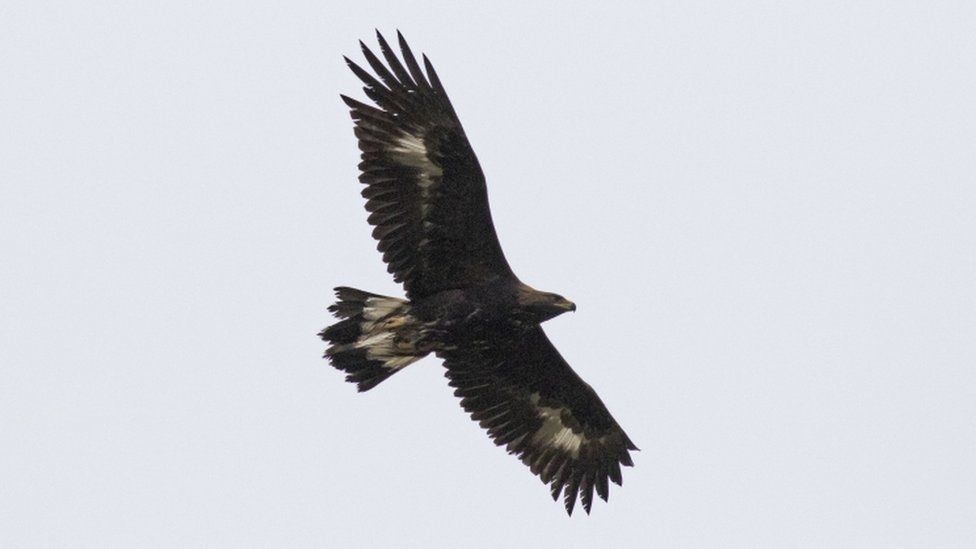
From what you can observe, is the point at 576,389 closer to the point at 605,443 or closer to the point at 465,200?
the point at 605,443

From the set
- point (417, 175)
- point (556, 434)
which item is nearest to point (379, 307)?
point (417, 175)

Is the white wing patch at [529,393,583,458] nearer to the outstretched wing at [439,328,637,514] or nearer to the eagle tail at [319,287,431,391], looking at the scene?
the outstretched wing at [439,328,637,514]

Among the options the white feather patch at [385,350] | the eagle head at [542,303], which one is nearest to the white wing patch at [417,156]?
the eagle head at [542,303]

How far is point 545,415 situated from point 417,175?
312 cm

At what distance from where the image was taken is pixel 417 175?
15273 mm

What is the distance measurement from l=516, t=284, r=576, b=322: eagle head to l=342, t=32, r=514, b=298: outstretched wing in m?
0.33

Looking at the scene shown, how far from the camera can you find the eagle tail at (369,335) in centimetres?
1552

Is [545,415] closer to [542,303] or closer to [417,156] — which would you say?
[542,303]

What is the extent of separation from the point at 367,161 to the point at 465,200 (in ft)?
3.04

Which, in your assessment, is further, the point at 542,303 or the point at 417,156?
the point at 542,303

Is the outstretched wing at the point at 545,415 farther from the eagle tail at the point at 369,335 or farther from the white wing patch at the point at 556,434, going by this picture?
the eagle tail at the point at 369,335

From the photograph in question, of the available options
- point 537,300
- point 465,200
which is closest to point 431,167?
point 465,200

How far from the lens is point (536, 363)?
16.7m

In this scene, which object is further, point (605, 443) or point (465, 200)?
point (605, 443)
